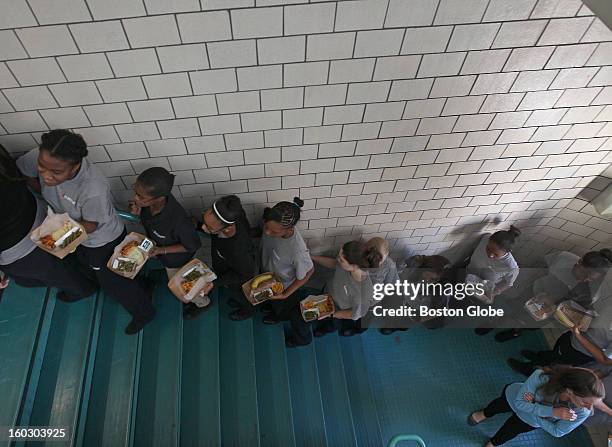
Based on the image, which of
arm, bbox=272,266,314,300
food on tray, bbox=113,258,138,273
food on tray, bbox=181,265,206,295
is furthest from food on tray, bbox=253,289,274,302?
food on tray, bbox=113,258,138,273

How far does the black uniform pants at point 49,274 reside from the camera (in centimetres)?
296

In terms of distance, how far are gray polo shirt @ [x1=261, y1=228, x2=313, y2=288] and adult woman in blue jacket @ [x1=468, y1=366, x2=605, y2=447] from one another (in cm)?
223

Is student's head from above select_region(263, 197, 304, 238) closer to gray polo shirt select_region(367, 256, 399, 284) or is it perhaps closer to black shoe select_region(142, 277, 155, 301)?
gray polo shirt select_region(367, 256, 399, 284)

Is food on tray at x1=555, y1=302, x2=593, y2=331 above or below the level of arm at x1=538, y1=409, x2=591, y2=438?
above

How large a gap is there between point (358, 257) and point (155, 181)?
178 centimetres

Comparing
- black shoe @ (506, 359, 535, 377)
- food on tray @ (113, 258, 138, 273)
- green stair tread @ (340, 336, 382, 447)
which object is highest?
food on tray @ (113, 258, 138, 273)

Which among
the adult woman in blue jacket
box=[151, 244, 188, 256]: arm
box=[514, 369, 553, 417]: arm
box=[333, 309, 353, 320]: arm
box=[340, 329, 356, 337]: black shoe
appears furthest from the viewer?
box=[340, 329, 356, 337]: black shoe

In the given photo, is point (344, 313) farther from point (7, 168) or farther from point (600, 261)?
point (7, 168)

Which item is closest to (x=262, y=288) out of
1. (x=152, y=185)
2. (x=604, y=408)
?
(x=152, y=185)

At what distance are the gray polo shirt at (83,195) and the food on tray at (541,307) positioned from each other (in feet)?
13.6

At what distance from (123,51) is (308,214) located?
2076 mm

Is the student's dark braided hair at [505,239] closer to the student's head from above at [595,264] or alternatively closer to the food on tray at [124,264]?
the student's head from above at [595,264]

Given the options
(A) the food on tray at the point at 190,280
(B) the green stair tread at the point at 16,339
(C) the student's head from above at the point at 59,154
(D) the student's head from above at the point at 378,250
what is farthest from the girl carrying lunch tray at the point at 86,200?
(D) the student's head from above at the point at 378,250

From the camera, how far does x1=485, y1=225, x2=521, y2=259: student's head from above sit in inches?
154
